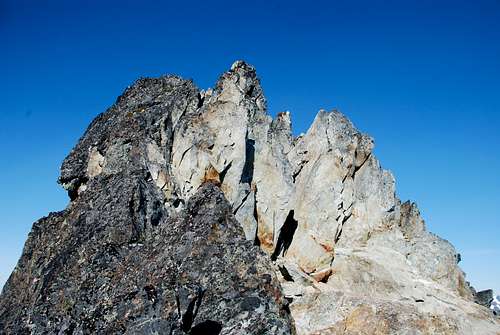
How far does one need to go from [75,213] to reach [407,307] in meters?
20.9

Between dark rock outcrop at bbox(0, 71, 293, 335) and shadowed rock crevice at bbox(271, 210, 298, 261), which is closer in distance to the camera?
dark rock outcrop at bbox(0, 71, 293, 335)

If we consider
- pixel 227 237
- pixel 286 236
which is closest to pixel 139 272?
pixel 227 237

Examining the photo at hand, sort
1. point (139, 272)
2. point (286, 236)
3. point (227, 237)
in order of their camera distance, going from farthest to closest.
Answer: point (286, 236) < point (227, 237) < point (139, 272)

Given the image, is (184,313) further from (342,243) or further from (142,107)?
(342,243)

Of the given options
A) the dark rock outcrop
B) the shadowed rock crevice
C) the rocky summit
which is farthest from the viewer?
the shadowed rock crevice

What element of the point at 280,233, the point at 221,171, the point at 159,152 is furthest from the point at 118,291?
the point at 280,233

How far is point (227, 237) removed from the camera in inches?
838

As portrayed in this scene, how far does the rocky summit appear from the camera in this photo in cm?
1953

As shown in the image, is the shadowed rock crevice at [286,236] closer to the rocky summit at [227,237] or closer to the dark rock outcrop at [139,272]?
the rocky summit at [227,237]

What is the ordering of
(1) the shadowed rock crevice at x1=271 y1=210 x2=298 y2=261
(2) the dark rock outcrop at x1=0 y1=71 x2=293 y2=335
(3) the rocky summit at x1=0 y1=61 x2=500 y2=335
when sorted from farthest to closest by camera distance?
(1) the shadowed rock crevice at x1=271 y1=210 x2=298 y2=261
(3) the rocky summit at x1=0 y1=61 x2=500 y2=335
(2) the dark rock outcrop at x1=0 y1=71 x2=293 y2=335

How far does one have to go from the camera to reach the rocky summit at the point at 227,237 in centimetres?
1953

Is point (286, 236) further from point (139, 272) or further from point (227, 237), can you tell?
point (139, 272)

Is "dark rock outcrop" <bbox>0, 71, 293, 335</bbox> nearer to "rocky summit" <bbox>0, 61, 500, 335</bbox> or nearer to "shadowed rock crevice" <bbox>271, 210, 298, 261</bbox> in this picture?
"rocky summit" <bbox>0, 61, 500, 335</bbox>

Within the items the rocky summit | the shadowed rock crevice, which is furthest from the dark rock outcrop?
the shadowed rock crevice
